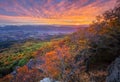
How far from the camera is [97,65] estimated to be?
118 ft

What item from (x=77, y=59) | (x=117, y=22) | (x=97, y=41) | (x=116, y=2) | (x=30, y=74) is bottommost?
(x=30, y=74)

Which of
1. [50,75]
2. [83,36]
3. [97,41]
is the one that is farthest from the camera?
[83,36]

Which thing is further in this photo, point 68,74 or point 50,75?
point 50,75

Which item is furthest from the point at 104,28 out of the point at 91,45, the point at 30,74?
the point at 30,74

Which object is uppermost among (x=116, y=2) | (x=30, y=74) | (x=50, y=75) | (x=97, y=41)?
(x=116, y=2)

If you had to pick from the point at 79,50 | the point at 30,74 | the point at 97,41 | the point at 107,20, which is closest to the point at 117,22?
the point at 107,20

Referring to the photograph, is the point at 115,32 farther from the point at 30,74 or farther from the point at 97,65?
the point at 30,74

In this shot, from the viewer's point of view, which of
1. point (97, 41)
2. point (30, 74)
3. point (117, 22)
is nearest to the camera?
point (97, 41)

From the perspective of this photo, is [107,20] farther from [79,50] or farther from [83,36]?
[79,50]

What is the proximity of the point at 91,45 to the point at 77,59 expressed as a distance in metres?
4.92

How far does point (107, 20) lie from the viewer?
42.4m

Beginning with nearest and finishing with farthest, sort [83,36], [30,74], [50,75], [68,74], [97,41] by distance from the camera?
[68,74] < [50,75] < [97,41] < [83,36] < [30,74]

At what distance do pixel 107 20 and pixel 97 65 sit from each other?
11.6m

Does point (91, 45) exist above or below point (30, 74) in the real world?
above
